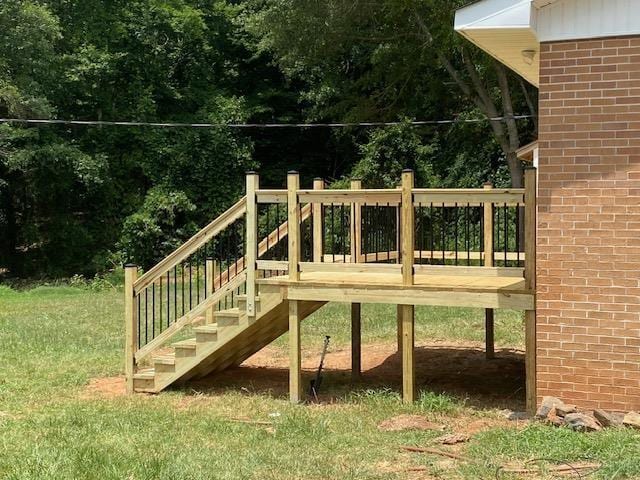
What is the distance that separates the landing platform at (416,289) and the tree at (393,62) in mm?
15293

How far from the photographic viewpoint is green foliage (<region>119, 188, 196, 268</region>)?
1094 inches

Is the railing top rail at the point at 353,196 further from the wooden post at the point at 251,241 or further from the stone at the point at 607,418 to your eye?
the stone at the point at 607,418

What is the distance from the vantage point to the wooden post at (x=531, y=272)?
25.3 feet

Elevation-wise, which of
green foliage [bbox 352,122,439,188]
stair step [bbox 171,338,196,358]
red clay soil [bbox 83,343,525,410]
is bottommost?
red clay soil [bbox 83,343,525,410]

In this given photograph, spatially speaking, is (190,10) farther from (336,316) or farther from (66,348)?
(66,348)

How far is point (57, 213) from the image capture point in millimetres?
28812

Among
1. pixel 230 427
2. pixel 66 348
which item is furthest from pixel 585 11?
pixel 66 348

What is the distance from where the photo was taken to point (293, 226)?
888 cm

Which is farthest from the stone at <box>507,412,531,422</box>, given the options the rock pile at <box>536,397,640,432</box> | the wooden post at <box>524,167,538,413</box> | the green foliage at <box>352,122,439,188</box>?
the green foliage at <box>352,122,439,188</box>

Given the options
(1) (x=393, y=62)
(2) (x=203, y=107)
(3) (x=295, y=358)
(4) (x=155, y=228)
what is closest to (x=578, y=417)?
(3) (x=295, y=358)

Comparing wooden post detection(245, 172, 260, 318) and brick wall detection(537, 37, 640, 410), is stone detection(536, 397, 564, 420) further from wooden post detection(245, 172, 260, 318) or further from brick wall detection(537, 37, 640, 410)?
wooden post detection(245, 172, 260, 318)

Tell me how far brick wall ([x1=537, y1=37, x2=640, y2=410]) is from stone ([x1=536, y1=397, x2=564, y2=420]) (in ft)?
0.49

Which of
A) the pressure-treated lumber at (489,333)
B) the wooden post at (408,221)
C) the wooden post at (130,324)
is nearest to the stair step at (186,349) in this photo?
the wooden post at (130,324)

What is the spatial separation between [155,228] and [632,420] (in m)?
22.6
